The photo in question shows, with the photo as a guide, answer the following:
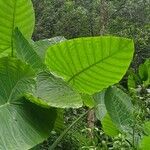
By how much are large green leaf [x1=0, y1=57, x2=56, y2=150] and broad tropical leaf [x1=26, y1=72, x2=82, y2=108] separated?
4cm

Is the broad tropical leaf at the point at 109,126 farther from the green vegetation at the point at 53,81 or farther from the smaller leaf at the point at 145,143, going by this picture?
the smaller leaf at the point at 145,143

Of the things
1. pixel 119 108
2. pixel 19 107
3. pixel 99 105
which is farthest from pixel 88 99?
pixel 19 107

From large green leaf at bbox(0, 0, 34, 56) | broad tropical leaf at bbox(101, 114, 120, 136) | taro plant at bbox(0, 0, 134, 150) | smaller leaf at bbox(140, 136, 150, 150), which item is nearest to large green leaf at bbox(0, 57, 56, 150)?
taro plant at bbox(0, 0, 134, 150)

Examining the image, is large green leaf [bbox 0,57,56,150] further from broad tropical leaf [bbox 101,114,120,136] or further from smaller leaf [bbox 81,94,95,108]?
broad tropical leaf [bbox 101,114,120,136]

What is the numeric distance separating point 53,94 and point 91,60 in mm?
225

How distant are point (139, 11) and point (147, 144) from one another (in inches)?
282

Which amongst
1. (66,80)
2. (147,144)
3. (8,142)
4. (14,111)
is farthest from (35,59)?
(147,144)

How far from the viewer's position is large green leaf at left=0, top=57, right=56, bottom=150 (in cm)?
176

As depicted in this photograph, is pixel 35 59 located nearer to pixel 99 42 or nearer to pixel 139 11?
pixel 99 42

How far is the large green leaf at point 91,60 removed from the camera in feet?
6.04

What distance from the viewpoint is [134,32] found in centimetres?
841

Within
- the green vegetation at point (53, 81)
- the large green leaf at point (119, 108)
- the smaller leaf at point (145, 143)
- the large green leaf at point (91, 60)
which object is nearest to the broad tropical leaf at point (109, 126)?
the green vegetation at point (53, 81)

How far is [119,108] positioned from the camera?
2.34 meters

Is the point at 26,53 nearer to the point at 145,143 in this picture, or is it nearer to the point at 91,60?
the point at 91,60
